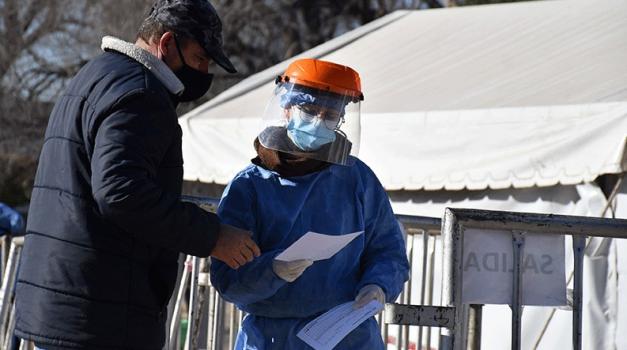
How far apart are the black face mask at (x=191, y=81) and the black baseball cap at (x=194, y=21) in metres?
0.05

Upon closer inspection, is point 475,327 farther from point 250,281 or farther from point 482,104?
point 482,104

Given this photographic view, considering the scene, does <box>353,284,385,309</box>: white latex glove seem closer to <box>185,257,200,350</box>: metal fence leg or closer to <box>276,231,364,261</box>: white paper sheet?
<box>276,231,364,261</box>: white paper sheet

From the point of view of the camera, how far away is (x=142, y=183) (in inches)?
109

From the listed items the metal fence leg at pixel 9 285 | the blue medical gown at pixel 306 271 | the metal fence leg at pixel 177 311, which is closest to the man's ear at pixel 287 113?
the blue medical gown at pixel 306 271

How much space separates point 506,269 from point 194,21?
1289 millimetres

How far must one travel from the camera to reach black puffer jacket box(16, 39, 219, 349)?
2.80 m

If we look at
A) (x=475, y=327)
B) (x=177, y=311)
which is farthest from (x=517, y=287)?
(x=177, y=311)

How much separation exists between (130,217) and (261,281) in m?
0.44

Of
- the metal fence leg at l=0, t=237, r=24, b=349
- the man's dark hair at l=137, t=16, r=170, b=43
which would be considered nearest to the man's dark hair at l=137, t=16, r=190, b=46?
the man's dark hair at l=137, t=16, r=170, b=43

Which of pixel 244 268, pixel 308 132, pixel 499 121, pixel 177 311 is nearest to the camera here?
pixel 244 268

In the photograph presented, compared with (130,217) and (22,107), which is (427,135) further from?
(22,107)

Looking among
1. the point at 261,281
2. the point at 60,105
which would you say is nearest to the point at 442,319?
the point at 261,281

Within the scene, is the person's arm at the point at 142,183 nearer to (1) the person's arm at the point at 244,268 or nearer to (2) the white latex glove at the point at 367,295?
(1) the person's arm at the point at 244,268

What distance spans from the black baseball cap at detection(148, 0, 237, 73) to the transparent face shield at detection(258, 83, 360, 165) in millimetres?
233
